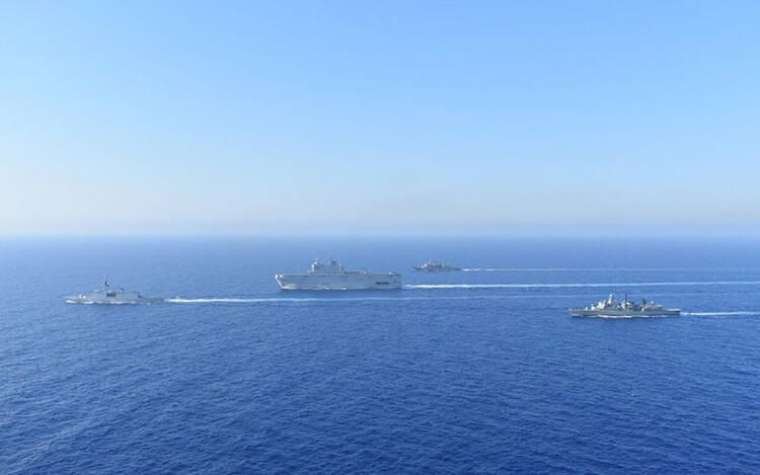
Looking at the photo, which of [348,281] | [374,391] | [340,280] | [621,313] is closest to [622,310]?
[621,313]

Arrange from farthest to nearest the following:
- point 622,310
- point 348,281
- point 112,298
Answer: point 348,281
point 112,298
point 622,310

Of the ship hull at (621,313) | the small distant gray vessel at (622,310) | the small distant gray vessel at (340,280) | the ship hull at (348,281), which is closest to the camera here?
the ship hull at (621,313)

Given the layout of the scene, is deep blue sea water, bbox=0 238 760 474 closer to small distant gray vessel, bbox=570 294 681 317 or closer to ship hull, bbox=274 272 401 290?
small distant gray vessel, bbox=570 294 681 317

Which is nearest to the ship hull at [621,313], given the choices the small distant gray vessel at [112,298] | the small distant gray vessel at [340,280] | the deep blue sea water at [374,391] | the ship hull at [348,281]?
the deep blue sea water at [374,391]

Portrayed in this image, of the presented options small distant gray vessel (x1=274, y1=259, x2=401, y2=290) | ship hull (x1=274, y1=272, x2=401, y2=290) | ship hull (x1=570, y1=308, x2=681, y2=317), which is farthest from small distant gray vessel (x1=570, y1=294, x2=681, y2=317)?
small distant gray vessel (x1=274, y1=259, x2=401, y2=290)

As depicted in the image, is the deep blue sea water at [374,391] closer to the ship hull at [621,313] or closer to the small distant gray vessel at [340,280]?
the ship hull at [621,313]

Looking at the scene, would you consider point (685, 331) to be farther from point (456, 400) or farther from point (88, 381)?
point (88, 381)

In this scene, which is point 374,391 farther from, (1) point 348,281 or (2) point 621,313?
(1) point 348,281
